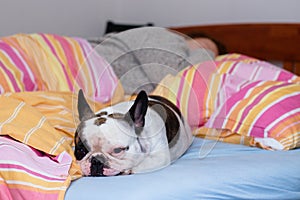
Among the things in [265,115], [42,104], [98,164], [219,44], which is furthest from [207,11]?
[98,164]

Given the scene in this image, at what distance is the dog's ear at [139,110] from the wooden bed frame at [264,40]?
1.17 m

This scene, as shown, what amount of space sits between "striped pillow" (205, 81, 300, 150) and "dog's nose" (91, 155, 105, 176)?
1.72ft

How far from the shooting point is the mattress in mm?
1046

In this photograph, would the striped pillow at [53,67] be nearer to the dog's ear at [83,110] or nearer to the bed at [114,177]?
the bed at [114,177]

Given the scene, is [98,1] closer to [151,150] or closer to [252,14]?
[252,14]

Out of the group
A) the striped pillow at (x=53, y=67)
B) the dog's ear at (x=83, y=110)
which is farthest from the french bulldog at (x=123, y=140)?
the striped pillow at (x=53, y=67)

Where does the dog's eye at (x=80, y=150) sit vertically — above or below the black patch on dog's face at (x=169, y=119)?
below

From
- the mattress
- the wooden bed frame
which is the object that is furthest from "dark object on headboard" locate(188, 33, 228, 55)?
the mattress

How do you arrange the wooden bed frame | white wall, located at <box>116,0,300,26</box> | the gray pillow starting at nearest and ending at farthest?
1. the gray pillow
2. the wooden bed frame
3. white wall, located at <box>116,0,300,26</box>

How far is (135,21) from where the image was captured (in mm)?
2811

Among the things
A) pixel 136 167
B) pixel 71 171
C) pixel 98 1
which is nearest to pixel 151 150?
pixel 136 167

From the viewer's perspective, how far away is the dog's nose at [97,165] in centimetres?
111

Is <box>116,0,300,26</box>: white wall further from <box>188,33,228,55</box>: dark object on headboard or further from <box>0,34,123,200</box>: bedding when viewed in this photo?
<box>0,34,123,200</box>: bedding

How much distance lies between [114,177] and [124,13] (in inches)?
74.3
